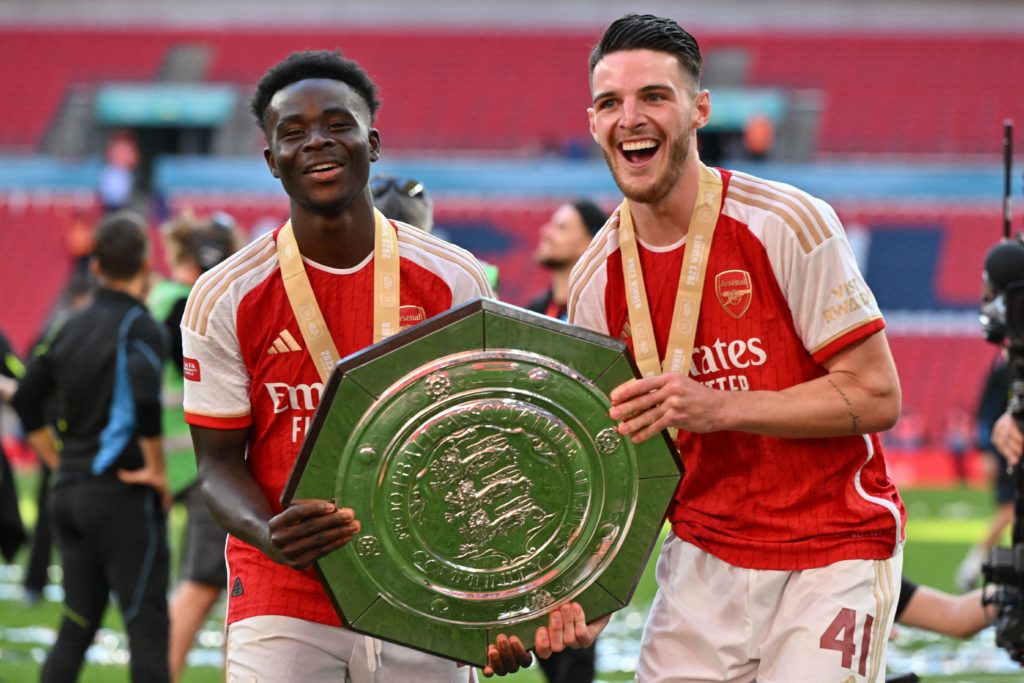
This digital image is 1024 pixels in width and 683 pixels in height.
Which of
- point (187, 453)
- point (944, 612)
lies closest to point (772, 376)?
point (944, 612)

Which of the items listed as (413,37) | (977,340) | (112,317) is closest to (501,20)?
(413,37)

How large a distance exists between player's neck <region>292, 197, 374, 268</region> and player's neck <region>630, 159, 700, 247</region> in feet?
2.18

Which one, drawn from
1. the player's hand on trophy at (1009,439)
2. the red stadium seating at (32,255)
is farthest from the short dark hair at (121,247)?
the red stadium seating at (32,255)

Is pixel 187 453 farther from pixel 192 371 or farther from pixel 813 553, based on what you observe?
pixel 813 553

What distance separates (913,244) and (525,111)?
8.93 m

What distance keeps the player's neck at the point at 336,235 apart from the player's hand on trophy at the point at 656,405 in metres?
0.81

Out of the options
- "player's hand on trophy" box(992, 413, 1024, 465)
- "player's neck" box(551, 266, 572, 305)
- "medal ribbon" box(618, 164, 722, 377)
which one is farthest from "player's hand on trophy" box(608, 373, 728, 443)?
"player's neck" box(551, 266, 572, 305)

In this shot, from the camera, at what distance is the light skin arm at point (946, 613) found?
5156 millimetres

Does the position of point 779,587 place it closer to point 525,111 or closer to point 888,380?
point 888,380

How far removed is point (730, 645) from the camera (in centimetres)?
344

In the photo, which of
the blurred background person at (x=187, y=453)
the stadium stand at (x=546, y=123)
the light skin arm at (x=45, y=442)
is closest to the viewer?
the blurred background person at (x=187, y=453)

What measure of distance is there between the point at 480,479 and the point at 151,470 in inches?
127

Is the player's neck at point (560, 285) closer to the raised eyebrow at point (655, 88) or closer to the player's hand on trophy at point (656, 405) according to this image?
the raised eyebrow at point (655, 88)

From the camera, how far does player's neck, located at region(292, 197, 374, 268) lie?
3.43 metres
